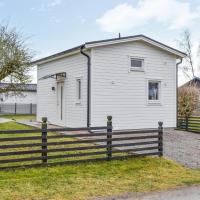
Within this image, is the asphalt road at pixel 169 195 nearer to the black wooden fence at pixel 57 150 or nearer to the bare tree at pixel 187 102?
the black wooden fence at pixel 57 150

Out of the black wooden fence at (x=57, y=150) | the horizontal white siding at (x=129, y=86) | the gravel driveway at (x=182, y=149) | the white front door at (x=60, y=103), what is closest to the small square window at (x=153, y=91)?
the horizontal white siding at (x=129, y=86)

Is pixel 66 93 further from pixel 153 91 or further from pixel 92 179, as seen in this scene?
pixel 92 179

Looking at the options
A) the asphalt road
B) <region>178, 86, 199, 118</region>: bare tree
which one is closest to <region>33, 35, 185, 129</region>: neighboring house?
<region>178, 86, 199, 118</region>: bare tree

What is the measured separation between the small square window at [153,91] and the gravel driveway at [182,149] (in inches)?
80.1

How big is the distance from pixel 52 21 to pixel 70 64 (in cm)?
337

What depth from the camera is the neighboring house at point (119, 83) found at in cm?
1426

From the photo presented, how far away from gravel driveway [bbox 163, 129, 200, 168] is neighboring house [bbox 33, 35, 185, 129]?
1886 millimetres

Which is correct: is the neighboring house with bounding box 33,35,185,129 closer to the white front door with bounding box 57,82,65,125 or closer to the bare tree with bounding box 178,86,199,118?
the white front door with bounding box 57,82,65,125

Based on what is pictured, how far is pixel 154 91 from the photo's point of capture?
16.2 metres

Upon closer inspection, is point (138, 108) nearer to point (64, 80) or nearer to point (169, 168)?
point (64, 80)

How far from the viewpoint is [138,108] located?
607 inches

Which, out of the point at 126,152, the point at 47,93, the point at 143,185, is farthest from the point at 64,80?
the point at 143,185

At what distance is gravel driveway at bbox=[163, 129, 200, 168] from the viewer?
361 inches

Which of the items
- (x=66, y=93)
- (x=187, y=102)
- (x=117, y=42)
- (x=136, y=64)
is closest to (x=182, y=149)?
(x=136, y=64)
